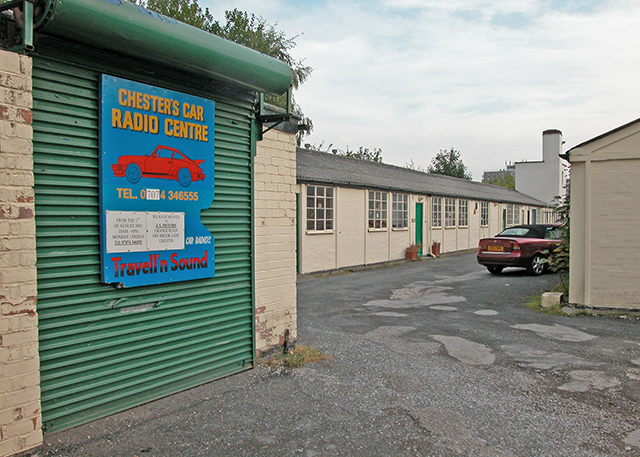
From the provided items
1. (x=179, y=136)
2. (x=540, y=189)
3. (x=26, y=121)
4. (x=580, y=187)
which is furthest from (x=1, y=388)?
(x=540, y=189)

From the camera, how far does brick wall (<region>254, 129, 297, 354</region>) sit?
5.79 m

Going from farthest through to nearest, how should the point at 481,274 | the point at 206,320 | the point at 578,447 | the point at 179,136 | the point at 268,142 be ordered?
the point at 481,274 < the point at 268,142 < the point at 206,320 < the point at 179,136 < the point at 578,447

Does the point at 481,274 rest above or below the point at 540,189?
below

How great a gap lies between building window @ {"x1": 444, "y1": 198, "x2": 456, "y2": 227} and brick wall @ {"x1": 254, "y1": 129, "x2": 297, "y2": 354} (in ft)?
63.2

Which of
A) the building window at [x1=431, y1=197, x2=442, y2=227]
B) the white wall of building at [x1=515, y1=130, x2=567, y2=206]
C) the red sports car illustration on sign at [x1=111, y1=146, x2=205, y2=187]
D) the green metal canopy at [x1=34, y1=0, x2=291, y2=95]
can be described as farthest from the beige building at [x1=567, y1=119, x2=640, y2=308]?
the white wall of building at [x1=515, y1=130, x2=567, y2=206]

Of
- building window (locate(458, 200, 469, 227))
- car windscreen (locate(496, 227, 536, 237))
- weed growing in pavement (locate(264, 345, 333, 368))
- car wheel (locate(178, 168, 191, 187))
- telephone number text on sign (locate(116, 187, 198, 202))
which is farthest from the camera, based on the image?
building window (locate(458, 200, 469, 227))

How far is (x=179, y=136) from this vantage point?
4797mm

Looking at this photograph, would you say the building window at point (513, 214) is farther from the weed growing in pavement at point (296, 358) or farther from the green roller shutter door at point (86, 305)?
the green roller shutter door at point (86, 305)

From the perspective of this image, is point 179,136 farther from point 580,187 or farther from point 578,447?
point 580,187

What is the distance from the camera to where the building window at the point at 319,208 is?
606 inches

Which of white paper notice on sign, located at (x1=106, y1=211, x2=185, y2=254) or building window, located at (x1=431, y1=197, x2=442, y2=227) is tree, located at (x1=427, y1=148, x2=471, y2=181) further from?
white paper notice on sign, located at (x1=106, y1=211, x2=185, y2=254)

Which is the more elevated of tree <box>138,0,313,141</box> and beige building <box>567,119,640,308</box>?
tree <box>138,0,313,141</box>

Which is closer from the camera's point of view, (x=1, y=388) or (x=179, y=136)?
(x=1, y=388)

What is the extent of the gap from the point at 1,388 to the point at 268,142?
12.1 ft
